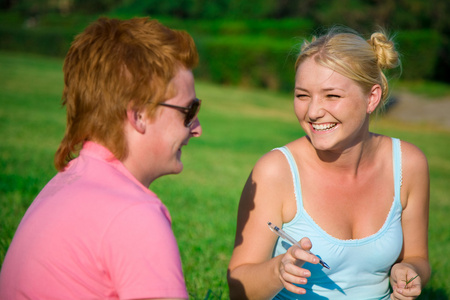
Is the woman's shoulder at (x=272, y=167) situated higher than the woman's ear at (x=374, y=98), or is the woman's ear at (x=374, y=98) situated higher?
the woman's ear at (x=374, y=98)

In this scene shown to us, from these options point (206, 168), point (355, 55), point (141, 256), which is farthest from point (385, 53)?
point (206, 168)

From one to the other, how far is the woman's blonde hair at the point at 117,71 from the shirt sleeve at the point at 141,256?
12.1 inches

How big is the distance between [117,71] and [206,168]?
6.79 metres

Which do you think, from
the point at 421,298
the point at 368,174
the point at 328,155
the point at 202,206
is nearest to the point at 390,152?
the point at 368,174

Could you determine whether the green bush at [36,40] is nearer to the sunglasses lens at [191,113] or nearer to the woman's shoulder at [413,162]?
the woman's shoulder at [413,162]

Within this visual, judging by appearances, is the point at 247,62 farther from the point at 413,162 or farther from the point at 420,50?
the point at 413,162

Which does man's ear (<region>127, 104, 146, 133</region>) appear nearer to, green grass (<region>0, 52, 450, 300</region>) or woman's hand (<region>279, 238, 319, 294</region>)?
woman's hand (<region>279, 238, 319, 294</region>)

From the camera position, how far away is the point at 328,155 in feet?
9.36

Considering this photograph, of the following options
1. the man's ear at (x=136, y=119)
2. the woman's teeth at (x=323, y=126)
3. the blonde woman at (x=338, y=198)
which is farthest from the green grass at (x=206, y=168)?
the man's ear at (x=136, y=119)

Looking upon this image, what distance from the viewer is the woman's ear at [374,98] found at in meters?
2.76

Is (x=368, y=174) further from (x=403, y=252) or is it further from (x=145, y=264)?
(x=145, y=264)

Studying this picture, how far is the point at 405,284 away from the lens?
2.46 metres

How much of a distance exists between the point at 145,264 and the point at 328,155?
163cm

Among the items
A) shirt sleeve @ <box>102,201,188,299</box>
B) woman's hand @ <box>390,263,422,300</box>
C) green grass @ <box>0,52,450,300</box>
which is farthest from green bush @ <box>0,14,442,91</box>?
shirt sleeve @ <box>102,201,188,299</box>
